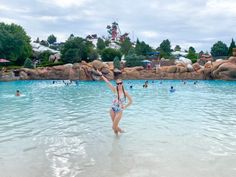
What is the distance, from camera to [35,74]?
149 ft

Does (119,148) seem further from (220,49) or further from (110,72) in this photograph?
(220,49)

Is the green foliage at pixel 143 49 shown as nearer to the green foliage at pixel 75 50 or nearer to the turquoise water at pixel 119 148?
the green foliage at pixel 75 50

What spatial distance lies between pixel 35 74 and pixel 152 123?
38.2 metres

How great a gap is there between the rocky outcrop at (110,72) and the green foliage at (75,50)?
14.1 ft

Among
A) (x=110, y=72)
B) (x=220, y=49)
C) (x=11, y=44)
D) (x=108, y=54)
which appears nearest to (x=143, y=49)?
(x=108, y=54)

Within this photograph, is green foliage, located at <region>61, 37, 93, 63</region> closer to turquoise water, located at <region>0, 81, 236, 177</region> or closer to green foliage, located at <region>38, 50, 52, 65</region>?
green foliage, located at <region>38, 50, 52, 65</region>

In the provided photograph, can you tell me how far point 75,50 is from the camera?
49.1m

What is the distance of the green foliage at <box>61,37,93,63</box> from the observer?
49.5 m

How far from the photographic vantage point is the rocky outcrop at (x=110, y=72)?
1741 inches

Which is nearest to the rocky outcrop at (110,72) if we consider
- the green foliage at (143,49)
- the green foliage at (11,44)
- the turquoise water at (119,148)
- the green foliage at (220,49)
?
the green foliage at (11,44)

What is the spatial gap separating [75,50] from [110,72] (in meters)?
8.65

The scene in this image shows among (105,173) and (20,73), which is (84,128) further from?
(20,73)

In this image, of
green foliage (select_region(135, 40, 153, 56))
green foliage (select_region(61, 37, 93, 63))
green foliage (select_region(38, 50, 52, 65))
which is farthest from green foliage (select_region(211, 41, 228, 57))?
green foliage (select_region(38, 50, 52, 65))

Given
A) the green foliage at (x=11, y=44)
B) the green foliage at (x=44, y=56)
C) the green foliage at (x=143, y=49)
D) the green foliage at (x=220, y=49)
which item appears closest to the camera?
the green foliage at (x=11, y=44)
